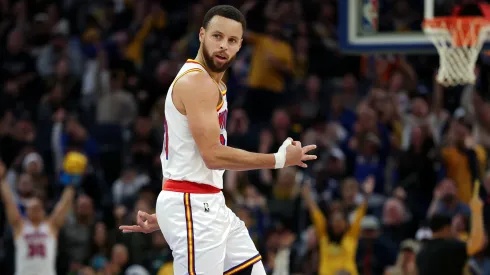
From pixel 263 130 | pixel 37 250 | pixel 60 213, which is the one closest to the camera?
pixel 37 250

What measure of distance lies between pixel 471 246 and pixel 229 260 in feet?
13.9

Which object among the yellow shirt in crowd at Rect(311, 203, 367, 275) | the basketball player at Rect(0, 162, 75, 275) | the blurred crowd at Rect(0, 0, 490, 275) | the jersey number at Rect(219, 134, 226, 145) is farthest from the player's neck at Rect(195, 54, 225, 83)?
the basketball player at Rect(0, 162, 75, 275)

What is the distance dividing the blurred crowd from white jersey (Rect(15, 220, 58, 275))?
1.07 ft

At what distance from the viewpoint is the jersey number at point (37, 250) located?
1202 centimetres

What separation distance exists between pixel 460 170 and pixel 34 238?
5.25 m

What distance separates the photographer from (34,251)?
12023mm

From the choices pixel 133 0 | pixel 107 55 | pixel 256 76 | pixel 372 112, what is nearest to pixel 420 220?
pixel 372 112

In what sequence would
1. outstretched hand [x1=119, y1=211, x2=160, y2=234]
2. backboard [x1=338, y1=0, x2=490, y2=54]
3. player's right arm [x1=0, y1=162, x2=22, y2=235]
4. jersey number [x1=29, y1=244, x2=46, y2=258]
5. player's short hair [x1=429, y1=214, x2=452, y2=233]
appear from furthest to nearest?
jersey number [x1=29, y1=244, x2=46, y2=258] < player's right arm [x1=0, y1=162, x2=22, y2=235] < backboard [x1=338, y1=0, x2=490, y2=54] < player's short hair [x1=429, y1=214, x2=452, y2=233] < outstretched hand [x1=119, y1=211, x2=160, y2=234]

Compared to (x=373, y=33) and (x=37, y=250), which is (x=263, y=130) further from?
(x=373, y=33)

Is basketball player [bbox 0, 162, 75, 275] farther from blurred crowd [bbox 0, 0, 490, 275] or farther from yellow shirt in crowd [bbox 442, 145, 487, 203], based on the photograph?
yellow shirt in crowd [bbox 442, 145, 487, 203]

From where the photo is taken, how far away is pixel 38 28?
55.3 feet

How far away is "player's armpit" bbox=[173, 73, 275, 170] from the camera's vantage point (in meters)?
5.45

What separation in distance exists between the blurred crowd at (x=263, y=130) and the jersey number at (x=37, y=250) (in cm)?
37

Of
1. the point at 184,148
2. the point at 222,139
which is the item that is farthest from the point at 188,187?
the point at 222,139
